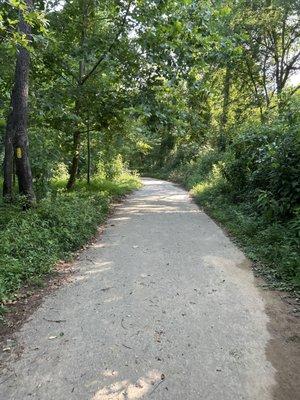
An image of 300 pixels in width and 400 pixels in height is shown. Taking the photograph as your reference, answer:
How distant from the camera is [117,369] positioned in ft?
11.0

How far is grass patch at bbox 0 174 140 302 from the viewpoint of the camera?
5.20 m

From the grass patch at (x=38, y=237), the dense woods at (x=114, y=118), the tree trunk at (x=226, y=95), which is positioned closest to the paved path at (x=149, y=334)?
the grass patch at (x=38, y=237)

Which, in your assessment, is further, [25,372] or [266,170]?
[266,170]

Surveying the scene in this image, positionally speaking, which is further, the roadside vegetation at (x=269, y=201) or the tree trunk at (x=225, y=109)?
the tree trunk at (x=225, y=109)

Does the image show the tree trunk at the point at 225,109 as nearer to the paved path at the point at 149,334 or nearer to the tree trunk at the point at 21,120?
the tree trunk at the point at 21,120

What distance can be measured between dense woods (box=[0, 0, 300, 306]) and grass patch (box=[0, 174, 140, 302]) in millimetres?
23

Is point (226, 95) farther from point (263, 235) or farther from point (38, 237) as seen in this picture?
point (38, 237)

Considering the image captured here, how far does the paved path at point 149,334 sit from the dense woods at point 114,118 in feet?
2.66

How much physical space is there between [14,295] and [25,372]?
1.64 meters

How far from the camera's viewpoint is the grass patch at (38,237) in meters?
5.20

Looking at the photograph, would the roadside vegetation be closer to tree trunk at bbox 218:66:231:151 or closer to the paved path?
the paved path

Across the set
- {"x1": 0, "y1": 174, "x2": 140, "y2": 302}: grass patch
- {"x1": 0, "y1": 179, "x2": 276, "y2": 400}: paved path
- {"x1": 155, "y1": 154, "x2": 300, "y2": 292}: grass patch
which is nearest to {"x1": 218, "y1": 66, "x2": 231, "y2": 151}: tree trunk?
{"x1": 155, "y1": 154, "x2": 300, "y2": 292}: grass patch

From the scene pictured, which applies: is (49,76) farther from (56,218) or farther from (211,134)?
(211,134)

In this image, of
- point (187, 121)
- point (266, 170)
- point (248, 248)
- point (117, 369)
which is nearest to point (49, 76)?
point (187, 121)
